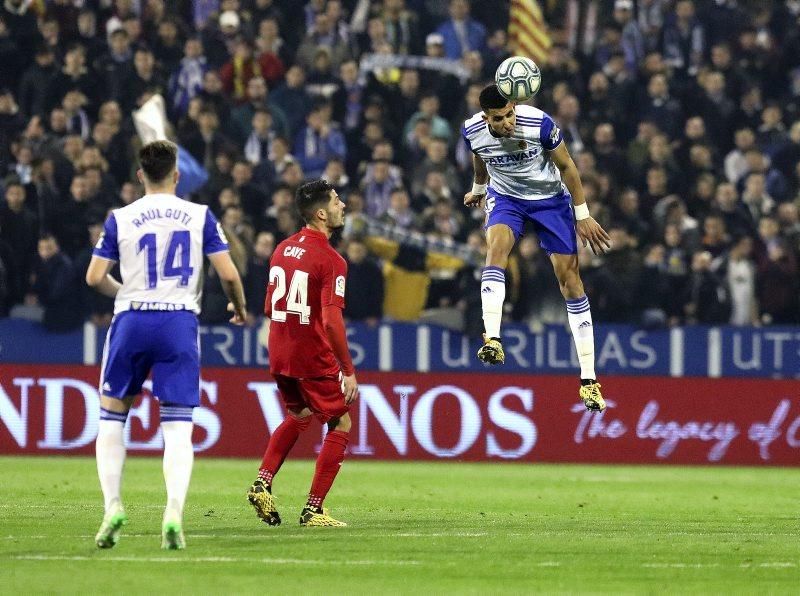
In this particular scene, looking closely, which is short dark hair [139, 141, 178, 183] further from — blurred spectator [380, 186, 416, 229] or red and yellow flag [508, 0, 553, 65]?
red and yellow flag [508, 0, 553, 65]

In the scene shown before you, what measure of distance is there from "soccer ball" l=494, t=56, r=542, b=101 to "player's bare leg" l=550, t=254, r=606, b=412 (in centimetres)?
145

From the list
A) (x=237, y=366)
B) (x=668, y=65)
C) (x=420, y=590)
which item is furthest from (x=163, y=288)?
(x=668, y=65)

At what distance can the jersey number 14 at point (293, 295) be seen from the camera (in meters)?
11.2

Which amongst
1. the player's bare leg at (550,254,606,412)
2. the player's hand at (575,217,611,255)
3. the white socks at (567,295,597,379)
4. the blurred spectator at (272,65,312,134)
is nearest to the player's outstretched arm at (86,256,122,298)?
the player's hand at (575,217,611,255)

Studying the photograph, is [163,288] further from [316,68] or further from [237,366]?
[316,68]

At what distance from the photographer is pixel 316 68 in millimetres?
22781

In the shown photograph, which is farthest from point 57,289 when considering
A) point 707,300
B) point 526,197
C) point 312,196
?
point 312,196

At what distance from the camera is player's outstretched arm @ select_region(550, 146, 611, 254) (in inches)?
485

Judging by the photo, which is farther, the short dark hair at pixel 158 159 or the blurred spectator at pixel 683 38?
the blurred spectator at pixel 683 38

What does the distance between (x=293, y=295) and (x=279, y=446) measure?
101cm

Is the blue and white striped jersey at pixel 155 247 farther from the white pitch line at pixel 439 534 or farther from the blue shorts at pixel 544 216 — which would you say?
the blue shorts at pixel 544 216

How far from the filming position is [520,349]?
65.3 ft

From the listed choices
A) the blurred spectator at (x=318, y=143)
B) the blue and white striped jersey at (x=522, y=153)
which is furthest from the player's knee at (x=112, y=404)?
the blurred spectator at (x=318, y=143)

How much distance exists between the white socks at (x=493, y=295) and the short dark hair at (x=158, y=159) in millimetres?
3823
